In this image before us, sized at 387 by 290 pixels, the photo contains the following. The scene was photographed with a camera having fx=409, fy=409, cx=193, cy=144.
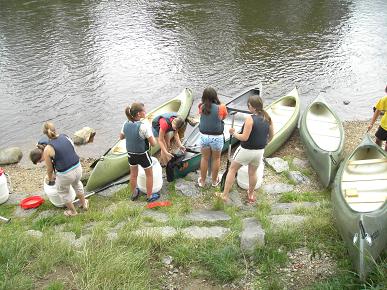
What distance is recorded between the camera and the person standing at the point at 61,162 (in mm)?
6172

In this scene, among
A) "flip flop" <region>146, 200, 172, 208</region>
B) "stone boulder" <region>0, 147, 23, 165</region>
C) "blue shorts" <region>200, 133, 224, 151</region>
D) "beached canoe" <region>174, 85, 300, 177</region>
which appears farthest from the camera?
"stone boulder" <region>0, 147, 23, 165</region>

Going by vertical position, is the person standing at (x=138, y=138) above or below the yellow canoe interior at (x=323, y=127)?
above

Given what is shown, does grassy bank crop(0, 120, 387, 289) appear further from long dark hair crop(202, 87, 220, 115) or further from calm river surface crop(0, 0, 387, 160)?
calm river surface crop(0, 0, 387, 160)

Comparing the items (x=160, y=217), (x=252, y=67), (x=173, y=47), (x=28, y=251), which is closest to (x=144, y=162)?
(x=160, y=217)

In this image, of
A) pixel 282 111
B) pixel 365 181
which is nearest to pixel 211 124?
pixel 365 181

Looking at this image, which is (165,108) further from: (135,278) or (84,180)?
(135,278)

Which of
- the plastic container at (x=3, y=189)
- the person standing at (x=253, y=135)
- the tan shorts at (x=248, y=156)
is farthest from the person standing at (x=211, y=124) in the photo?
the plastic container at (x=3, y=189)

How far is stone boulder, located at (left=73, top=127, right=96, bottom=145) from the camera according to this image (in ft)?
37.6

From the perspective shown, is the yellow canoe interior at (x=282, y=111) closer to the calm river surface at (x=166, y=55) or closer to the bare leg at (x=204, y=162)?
the calm river surface at (x=166, y=55)

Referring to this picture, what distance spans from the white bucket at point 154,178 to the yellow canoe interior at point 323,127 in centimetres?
363

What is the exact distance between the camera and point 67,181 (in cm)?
659

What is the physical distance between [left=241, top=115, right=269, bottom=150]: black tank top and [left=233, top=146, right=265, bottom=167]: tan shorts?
0.25 ft

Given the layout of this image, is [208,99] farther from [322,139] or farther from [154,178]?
[322,139]

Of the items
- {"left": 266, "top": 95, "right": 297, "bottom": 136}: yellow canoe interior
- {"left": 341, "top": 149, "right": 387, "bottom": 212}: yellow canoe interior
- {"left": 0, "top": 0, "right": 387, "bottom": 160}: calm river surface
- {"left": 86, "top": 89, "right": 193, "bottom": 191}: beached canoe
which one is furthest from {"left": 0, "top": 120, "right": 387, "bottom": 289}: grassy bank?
{"left": 0, "top": 0, "right": 387, "bottom": 160}: calm river surface
